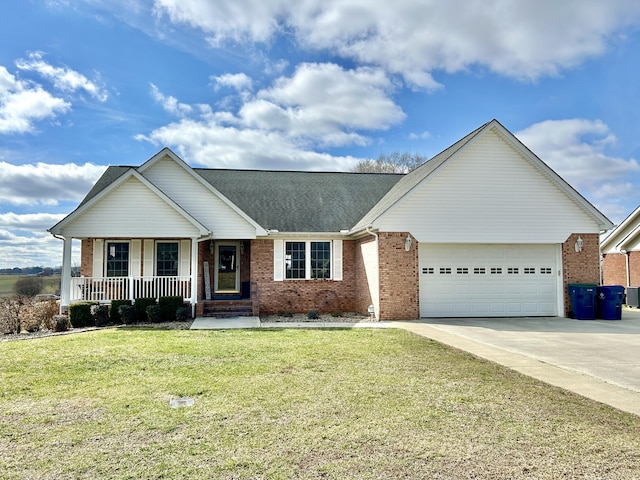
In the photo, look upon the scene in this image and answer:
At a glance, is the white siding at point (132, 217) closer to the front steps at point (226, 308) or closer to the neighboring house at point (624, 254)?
the front steps at point (226, 308)

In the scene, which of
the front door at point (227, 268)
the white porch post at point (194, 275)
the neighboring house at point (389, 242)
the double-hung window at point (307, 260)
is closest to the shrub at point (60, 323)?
the neighboring house at point (389, 242)

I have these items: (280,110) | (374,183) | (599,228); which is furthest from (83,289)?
(599,228)

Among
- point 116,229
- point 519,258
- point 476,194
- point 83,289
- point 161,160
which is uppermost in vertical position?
point 161,160

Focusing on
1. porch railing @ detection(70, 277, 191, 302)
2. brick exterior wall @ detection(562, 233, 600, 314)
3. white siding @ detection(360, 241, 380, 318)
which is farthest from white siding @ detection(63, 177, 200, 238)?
brick exterior wall @ detection(562, 233, 600, 314)

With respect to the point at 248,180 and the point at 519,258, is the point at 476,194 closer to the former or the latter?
the point at 519,258

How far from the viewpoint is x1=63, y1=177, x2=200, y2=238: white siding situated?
14.9m

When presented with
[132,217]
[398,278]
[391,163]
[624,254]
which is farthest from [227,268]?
[391,163]

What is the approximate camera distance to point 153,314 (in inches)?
571

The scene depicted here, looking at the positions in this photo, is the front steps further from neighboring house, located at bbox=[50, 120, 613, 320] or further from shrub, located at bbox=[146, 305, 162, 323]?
shrub, located at bbox=[146, 305, 162, 323]

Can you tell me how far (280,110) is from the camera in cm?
2091

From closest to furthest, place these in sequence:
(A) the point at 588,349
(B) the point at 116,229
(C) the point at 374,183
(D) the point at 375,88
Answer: (A) the point at 588,349
(B) the point at 116,229
(D) the point at 375,88
(C) the point at 374,183

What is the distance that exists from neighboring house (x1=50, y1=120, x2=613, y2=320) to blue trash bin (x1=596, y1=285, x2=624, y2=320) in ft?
2.62

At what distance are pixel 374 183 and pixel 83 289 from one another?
12.9 meters

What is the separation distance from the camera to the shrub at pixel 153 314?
1449 cm
